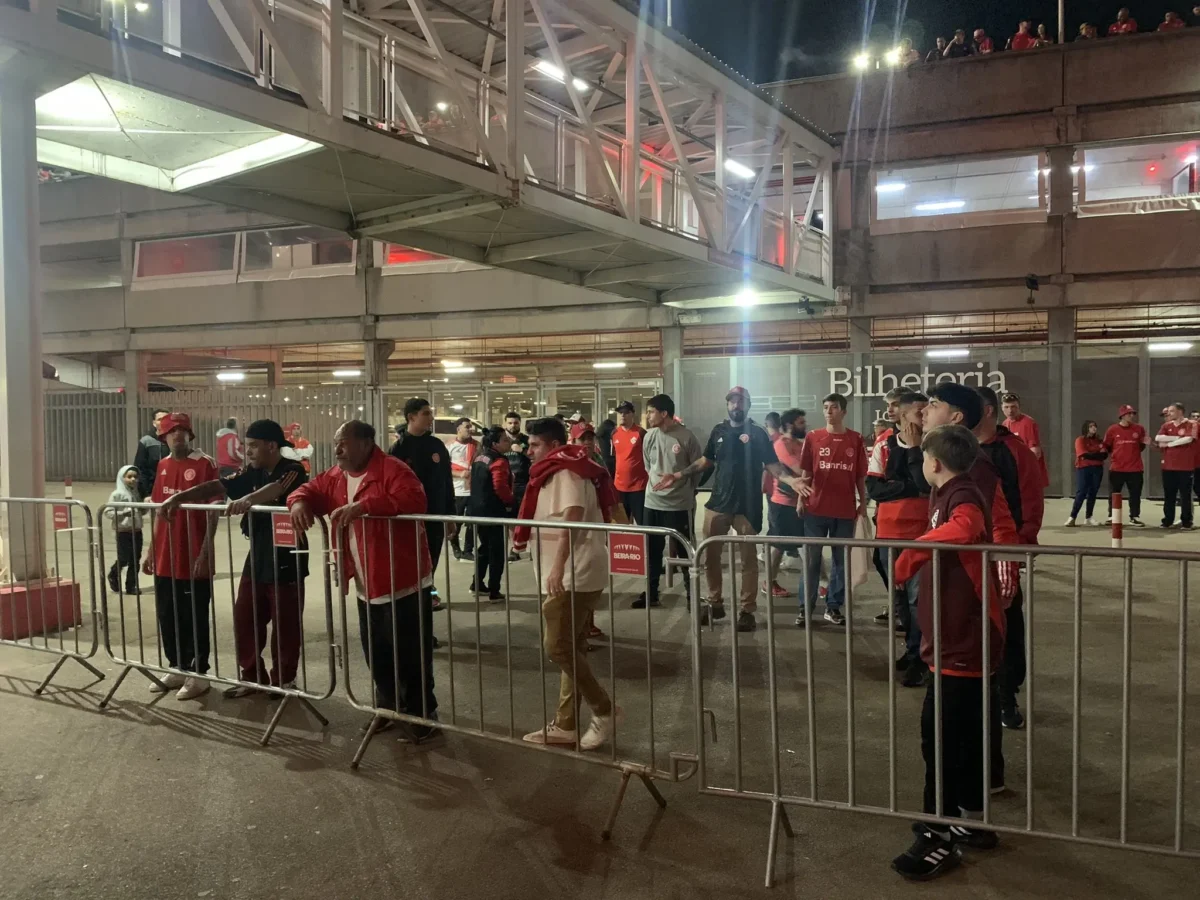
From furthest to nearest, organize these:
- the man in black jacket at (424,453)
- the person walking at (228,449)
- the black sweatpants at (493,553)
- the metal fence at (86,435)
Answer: the metal fence at (86,435), the person walking at (228,449), the black sweatpants at (493,553), the man in black jacket at (424,453)

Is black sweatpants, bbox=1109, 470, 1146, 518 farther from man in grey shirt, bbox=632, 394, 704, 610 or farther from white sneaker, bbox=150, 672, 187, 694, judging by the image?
white sneaker, bbox=150, 672, 187, 694

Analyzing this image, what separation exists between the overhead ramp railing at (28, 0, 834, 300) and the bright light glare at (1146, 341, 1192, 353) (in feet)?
20.2

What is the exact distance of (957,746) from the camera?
341 cm

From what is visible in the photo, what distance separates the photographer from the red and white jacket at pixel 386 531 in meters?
4.58

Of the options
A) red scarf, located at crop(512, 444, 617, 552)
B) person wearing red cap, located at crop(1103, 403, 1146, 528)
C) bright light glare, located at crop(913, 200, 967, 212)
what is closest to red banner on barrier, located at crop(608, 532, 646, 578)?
red scarf, located at crop(512, 444, 617, 552)

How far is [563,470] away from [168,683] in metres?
3.24

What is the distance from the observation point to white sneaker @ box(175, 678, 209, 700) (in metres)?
5.46

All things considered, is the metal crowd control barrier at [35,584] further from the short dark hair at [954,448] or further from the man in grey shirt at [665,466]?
the short dark hair at [954,448]

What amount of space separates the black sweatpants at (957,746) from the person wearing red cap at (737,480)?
12.0 ft

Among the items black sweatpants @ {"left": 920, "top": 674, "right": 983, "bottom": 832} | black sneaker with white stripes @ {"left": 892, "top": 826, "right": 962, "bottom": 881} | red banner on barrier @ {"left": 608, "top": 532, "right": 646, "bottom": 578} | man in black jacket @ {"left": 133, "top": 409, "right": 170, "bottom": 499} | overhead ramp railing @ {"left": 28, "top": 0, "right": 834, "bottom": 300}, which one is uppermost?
overhead ramp railing @ {"left": 28, "top": 0, "right": 834, "bottom": 300}

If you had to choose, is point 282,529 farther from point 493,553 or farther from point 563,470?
point 493,553

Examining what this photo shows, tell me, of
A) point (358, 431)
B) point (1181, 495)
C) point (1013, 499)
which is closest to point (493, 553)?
point (358, 431)

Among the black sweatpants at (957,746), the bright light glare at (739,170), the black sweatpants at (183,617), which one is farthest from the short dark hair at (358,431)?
the bright light glare at (739,170)

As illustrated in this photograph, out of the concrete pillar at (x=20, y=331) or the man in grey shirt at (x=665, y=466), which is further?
the man in grey shirt at (x=665, y=466)
